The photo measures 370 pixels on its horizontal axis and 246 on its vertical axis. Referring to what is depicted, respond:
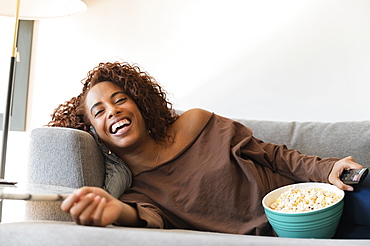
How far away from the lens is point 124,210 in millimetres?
1110

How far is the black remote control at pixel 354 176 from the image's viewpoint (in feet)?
4.37

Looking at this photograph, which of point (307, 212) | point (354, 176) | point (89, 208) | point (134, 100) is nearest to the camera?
point (89, 208)

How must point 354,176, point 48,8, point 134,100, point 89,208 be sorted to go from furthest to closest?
point 48,8 < point 134,100 < point 354,176 < point 89,208

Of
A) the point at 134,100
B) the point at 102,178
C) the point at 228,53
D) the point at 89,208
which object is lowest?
the point at 102,178

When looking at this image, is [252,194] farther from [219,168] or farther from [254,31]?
[254,31]

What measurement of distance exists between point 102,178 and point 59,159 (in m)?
0.20

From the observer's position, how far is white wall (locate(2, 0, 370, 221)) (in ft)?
7.22

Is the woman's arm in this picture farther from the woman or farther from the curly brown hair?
the curly brown hair

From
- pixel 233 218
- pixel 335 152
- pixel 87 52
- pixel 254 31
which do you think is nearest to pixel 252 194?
pixel 233 218

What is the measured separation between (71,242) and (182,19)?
1.77m

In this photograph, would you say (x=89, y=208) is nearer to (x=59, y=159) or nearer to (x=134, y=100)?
(x=59, y=159)

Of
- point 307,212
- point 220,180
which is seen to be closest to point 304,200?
point 307,212

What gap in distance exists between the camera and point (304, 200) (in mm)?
1294

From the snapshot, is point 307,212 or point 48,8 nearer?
point 307,212
